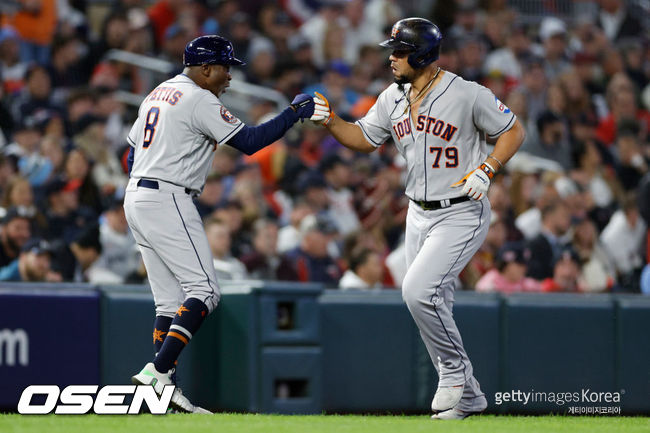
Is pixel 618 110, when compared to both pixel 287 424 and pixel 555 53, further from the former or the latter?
pixel 287 424

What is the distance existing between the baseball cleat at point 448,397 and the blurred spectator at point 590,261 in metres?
3.74

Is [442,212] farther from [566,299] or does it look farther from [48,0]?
[48,0]

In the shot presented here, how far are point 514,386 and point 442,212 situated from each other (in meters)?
1.38

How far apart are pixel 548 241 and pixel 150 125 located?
430 centimetres

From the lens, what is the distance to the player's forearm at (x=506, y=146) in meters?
5.59

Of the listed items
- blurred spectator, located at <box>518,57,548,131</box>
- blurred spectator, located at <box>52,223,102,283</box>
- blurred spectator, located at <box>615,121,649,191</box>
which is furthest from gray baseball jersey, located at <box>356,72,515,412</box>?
blurred spectator, located at <box>518,57,548,131</box>

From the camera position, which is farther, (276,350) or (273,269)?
(273,269)

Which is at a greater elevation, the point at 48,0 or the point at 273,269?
the point at 48,0

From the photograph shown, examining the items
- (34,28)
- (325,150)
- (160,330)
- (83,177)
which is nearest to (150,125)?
(160,330)

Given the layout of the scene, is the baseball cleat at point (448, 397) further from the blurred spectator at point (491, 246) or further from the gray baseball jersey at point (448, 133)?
the blurred spectator at point (491, 246)

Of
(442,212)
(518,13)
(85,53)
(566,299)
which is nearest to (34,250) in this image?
(442,212)

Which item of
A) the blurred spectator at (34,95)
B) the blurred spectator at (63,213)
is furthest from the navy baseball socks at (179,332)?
the blurred spectator at (34,95)

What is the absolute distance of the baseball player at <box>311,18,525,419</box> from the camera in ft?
18.1

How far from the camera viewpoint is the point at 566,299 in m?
6.57
